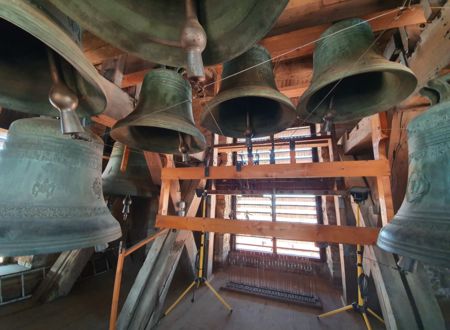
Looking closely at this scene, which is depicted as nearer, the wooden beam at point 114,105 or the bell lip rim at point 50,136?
the bell lip rim at point 50,136

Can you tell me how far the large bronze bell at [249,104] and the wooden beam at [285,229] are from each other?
71cm

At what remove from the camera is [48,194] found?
0.75 metres

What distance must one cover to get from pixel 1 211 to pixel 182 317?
6.86 ft

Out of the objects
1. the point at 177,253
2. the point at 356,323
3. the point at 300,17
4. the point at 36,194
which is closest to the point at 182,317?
the point at 177,253

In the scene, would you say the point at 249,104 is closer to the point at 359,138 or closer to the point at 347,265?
the point at 359,138

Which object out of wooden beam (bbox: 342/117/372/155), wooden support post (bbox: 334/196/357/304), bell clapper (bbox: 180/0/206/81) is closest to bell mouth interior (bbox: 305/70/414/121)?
bell clapper (bbox: 180/0/206/81)

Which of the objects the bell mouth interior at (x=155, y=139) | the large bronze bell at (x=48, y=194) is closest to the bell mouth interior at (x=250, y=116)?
the bell mouth interior at (x=155, y=139)

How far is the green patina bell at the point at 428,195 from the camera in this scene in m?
0.54

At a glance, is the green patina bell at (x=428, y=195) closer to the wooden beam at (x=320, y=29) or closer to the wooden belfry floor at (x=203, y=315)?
the wooden beam at (x=320, y=29)

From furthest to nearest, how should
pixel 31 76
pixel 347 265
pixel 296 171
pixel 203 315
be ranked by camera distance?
1. pixel 347 265
2. pixel 203 315
3. pixel 296 171
4. pixel 31 76

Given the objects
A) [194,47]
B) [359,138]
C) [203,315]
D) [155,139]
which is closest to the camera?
[194,47]

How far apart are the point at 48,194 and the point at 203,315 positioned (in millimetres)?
2118

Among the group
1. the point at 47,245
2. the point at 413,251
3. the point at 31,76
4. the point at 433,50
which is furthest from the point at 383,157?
the point at 31,76

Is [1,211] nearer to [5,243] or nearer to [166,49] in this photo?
[5,243]
